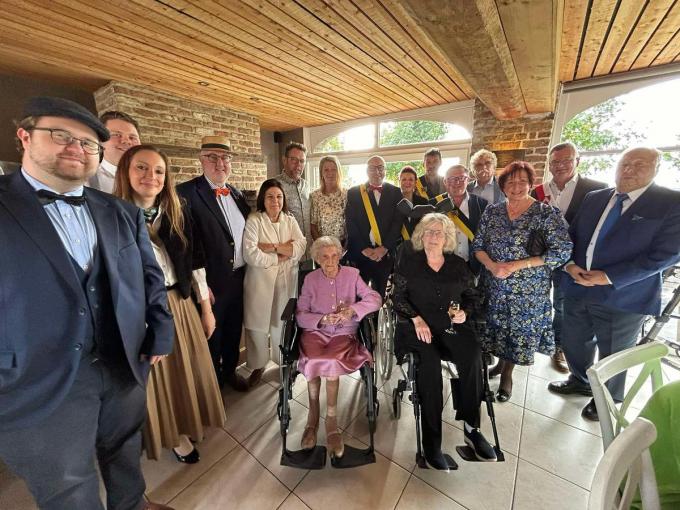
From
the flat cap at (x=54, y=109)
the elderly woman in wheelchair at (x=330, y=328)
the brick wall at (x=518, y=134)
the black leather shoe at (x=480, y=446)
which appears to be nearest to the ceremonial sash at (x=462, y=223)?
the elderly woman in wheelchair at (x=330, y=328)

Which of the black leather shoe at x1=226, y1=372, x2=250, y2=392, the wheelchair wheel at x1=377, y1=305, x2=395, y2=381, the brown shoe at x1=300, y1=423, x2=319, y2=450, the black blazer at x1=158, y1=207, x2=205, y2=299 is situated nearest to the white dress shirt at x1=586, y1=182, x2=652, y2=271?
the wheelchair wheel at x1=377, y1=305, x2=395, y2=381

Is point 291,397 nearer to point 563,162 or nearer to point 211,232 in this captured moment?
point 211,232

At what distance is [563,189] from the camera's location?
2.24m

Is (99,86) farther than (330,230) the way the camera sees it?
Yes

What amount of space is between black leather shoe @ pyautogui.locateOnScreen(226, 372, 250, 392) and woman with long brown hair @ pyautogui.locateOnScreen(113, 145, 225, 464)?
442 millimetres

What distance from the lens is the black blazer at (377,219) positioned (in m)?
2.45

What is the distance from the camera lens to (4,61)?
292 cm

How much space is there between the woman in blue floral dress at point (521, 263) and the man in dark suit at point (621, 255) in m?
0.22

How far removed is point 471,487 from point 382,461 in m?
0.45

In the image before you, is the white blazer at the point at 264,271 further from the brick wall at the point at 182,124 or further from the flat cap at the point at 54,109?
the brick wall at the point at 182,124

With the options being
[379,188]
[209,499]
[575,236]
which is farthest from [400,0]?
[209,499]

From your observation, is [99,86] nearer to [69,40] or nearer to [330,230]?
[69,40]

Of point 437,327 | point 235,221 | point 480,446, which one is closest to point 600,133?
point 437,327

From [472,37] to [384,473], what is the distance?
2530 millimetres
